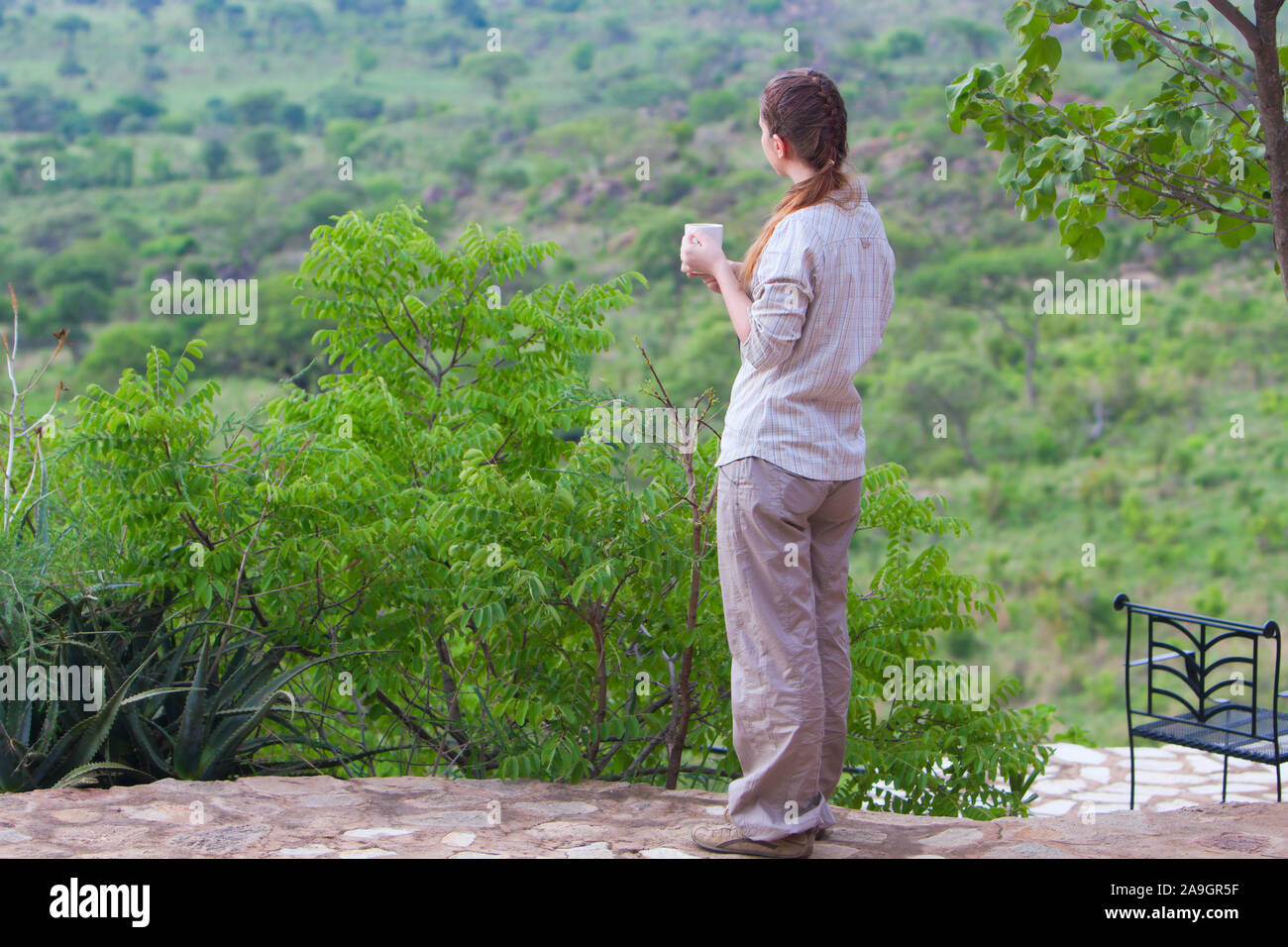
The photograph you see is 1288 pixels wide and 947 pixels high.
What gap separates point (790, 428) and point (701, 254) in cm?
40

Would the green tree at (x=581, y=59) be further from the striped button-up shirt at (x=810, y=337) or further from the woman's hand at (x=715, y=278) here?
the striped button-up shirt at (x=810, y=337)

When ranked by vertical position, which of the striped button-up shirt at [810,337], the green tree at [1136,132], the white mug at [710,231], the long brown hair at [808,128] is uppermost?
the green tree at [1136,132]

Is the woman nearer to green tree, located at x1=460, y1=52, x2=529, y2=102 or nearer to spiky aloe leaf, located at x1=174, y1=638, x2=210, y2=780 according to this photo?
spiky aloe leaf, located at x1=174, y1=638, x2=210, y2=780

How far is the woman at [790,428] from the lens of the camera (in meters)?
2.37

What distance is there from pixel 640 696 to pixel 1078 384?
28.2 meters

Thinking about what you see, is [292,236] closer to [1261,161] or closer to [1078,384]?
[1078,384]

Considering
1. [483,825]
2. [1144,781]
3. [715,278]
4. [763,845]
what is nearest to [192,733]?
[483,825]

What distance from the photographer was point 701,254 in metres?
2.48

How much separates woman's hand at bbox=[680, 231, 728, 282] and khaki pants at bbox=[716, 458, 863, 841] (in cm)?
40

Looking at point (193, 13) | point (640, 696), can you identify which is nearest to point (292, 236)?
point (193, 13)

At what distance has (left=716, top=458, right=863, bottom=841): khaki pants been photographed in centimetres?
238

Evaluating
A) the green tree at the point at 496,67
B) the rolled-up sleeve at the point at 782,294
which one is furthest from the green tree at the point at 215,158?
the rolled-up sleeve at the point at 782,294

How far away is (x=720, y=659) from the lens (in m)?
3.41

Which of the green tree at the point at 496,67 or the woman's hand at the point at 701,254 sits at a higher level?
the green tree at the point at 496,67
